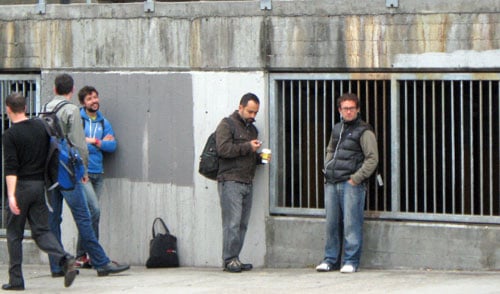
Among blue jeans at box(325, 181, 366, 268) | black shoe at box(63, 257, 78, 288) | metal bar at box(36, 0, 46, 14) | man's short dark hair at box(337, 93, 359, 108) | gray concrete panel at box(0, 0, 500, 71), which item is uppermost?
metal bar at box(36, 0, 46, 14)

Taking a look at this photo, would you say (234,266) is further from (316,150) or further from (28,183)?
(28,183)

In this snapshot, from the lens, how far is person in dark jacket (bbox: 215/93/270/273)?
10812 mm

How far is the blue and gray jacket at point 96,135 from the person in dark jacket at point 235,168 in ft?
4.27

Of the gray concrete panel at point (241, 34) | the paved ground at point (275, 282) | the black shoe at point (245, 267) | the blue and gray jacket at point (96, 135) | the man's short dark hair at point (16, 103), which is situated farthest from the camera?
the blue and gray jacket at point (96, 135)

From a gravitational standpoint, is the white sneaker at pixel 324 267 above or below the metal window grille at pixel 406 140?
below

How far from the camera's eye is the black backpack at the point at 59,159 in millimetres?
9883

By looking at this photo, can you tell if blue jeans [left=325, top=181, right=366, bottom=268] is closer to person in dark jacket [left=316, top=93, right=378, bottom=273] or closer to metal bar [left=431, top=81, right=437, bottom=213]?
person in dark jacket [left=316, top=93, right=378, bottom=273]

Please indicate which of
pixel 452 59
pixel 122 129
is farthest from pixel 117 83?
pixel 452 59

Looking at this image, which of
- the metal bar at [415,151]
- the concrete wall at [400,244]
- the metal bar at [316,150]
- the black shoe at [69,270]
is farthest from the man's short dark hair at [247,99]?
the black shoe at [69,270]

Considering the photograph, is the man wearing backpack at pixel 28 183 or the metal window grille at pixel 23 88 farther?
the metal window grille at pixel 23 88

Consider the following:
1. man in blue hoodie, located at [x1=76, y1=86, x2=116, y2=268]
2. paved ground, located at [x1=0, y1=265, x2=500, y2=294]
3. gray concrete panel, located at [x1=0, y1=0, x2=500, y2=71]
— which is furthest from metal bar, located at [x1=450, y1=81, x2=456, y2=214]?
man in blue hoodie, located at [x1=76, y1=86, x2=116, y2=268]

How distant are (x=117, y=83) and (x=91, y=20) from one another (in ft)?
2.37

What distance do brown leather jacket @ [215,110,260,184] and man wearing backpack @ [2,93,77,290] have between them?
181 centimetres

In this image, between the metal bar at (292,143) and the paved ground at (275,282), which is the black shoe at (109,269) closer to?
the paved ground at (275,282)
